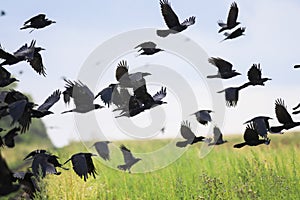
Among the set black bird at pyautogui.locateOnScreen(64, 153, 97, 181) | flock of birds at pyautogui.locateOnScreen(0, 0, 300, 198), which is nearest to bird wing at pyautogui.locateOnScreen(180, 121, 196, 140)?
flock of birds at pyautogui.locateOnScreen(0, 0, 300, 198)

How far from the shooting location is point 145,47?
4496 mm

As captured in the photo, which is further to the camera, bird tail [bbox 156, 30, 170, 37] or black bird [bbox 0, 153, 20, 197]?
bird tail [bbox 156, 30, 170, 37]

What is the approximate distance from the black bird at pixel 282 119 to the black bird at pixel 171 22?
134 cm

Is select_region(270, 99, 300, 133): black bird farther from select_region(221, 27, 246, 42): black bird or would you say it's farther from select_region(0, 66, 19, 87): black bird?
select_region(0, 66, 19, 87): black bird

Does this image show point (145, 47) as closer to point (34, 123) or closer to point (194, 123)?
point (194, 123)

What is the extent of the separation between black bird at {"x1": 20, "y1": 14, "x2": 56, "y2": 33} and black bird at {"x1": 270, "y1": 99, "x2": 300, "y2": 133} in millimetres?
2692

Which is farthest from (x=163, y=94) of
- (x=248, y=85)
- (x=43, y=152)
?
(x=43, y=152)

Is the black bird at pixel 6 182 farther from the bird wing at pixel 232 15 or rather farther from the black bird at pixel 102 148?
the bird wing at pixel 232 15

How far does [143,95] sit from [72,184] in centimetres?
256

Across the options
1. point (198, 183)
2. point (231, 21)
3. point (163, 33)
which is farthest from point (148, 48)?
point (198, 183)

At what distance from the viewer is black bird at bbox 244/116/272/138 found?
4.44 meters

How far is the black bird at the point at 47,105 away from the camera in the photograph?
4367mm

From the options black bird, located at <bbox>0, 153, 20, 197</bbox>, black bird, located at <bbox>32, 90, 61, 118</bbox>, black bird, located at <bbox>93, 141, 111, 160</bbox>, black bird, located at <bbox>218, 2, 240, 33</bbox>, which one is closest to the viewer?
black bird, located at <bbox>0, 153, 20, 197</bbox>

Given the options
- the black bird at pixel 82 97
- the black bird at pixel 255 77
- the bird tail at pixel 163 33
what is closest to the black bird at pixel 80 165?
the black bird at pixel 82 97
